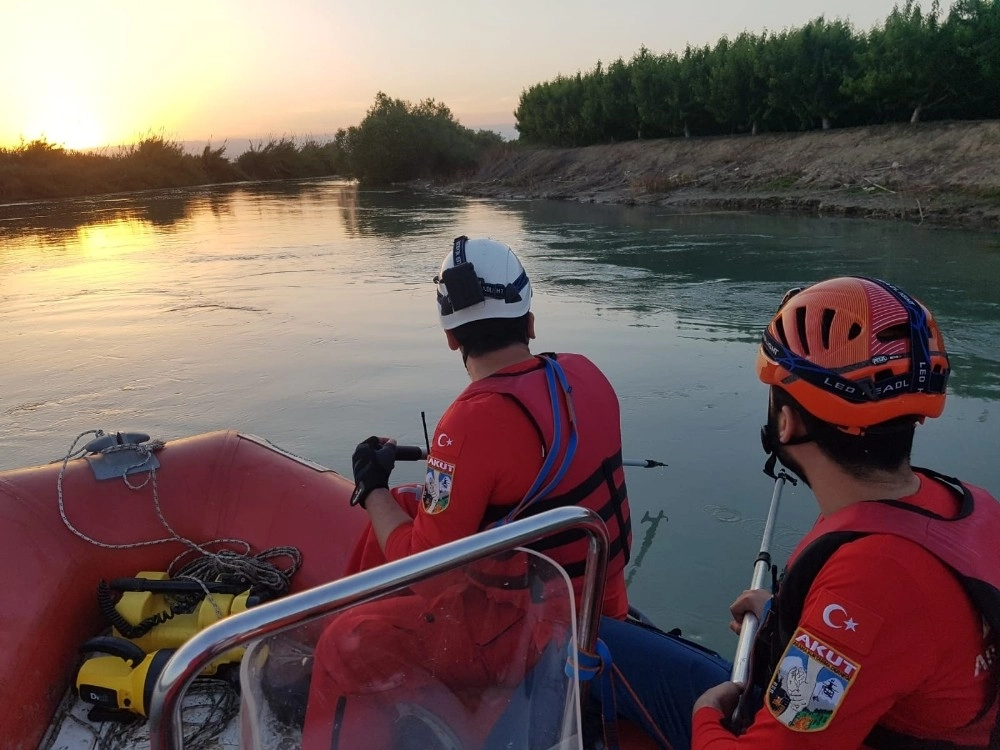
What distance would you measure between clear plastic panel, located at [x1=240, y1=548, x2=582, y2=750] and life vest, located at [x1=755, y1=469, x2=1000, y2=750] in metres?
0.33

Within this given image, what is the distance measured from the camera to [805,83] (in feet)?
66.9

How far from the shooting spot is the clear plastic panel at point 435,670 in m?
1.01

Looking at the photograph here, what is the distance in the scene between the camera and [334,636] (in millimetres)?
1030

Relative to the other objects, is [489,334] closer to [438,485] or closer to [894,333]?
[438,485]

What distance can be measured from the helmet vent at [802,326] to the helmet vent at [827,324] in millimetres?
24

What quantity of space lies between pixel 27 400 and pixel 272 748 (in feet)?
17.1

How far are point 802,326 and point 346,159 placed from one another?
132 feet

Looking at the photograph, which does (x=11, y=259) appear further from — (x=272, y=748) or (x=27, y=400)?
(x=272, y=748)

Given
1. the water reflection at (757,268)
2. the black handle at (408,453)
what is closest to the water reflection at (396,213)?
the water reflection at (757,268)

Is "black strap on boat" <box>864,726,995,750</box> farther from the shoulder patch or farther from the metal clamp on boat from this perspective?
the metal clamp on boat

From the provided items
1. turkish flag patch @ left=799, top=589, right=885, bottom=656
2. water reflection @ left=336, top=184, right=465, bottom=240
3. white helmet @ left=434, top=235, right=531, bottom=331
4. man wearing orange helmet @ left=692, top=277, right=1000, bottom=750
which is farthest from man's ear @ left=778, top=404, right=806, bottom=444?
water reflection @ left=336, top=184, right=465, bottom=240

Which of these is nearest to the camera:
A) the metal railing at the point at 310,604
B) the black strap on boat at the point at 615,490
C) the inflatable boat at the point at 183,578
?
the metal railing at the point at 310,604

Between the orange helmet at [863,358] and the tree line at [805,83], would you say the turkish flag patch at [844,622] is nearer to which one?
the orange helmet at [863,358]

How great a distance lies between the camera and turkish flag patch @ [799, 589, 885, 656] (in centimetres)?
89
